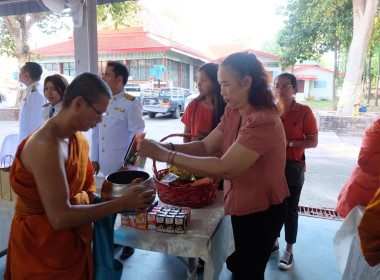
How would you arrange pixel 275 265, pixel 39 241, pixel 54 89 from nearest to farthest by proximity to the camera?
1. pixel 39 241
2. pixel 275 265
3. pixel 54 89

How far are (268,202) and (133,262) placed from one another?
160cm

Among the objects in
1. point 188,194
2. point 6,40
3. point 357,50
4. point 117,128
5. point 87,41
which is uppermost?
point 6,40

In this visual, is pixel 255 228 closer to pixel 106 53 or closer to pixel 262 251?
pixel 262 251

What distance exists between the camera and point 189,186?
1664 mm

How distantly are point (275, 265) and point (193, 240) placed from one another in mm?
1593

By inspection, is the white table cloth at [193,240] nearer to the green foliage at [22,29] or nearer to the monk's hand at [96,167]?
the monk's hand at [96,167]

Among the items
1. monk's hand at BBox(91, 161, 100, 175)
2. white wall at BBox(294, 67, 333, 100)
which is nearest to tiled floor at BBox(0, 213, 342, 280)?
monk's hand at BBox(91, 161, 100, 175)

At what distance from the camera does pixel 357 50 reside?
352 inches

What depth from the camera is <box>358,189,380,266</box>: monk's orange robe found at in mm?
993

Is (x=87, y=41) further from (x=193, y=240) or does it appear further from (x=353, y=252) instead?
(x=353, y=252)

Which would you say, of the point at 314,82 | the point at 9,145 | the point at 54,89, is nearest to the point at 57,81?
the point at 54,89

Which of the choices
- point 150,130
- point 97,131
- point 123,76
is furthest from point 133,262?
point 150,130

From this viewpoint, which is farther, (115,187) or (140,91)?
(140,91)

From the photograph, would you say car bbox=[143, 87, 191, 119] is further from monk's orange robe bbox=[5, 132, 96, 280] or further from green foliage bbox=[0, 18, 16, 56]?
monk's orange robe bbox=[5, 132, 96, 280]
